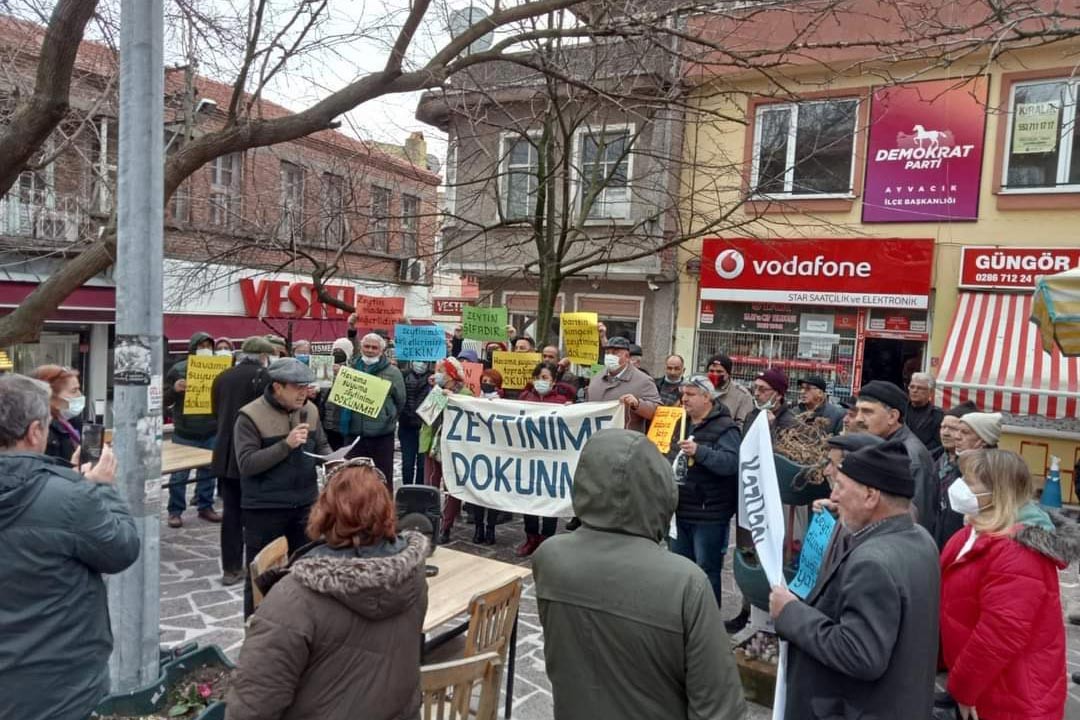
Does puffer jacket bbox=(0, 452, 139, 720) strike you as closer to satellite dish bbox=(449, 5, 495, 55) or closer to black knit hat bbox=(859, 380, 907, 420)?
black knit hat bbox=(859, 380, 907, 420)

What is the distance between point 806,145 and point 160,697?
1294 cm

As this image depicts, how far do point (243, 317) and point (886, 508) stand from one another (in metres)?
21.0

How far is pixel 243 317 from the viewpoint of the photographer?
21.1m

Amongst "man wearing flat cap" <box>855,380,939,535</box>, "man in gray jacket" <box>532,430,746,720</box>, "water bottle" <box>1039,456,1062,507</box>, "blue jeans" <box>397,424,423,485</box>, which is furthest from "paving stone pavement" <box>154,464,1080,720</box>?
"water bottle" <box>1039,456,1062,507</box>

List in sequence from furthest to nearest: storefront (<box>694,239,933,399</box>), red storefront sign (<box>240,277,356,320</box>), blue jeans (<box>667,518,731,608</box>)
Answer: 1. red storefront sign (<box>240,277,356,320</box>)
2. storefront (<box>694,239,933,399</box>)
3. blue jeans (<box>667,518,731,608</box>)

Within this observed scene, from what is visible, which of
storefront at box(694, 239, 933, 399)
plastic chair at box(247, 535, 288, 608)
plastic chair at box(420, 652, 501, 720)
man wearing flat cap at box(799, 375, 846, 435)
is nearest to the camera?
plastic chair at box(420, 652, 501, 720)

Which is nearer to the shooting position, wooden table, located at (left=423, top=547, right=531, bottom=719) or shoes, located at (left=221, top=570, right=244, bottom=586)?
wooden table, located at (left=423, top=547, right=531, bottom=719)

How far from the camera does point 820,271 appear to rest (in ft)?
42.4

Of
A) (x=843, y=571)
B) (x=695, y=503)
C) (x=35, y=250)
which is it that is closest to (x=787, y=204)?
(x=695, y=503)

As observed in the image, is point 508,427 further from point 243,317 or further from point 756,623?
point 243,317

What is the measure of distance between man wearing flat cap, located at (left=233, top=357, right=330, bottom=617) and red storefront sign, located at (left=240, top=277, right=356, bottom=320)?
15670 millimetres

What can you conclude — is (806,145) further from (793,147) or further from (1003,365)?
(1003,365)

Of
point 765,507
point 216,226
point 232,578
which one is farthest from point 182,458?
point 216,226

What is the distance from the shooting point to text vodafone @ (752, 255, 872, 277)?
41.4 ft
